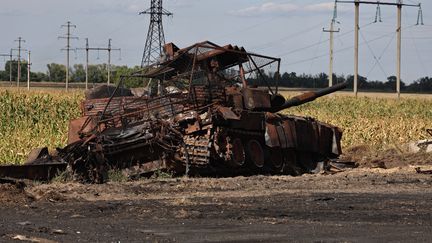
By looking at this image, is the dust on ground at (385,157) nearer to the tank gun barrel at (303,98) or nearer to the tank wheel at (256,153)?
the tank gun barrel at (303,98)

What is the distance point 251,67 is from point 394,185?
539cm

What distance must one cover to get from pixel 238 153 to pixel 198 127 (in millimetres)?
1162

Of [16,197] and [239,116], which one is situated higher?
[239,116]

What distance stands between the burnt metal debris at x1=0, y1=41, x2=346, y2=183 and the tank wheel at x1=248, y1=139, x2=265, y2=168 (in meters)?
0.02

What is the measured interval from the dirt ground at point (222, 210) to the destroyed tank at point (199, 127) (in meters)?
0.91

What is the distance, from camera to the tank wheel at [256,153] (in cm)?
1765

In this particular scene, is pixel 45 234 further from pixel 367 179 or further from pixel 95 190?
pixel 367 179

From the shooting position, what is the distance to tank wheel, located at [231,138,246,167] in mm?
16844

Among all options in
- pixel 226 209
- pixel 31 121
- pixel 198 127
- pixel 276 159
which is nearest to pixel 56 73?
pixel 31 121

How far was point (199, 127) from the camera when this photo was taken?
16438 mm

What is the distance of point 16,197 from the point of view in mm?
12398

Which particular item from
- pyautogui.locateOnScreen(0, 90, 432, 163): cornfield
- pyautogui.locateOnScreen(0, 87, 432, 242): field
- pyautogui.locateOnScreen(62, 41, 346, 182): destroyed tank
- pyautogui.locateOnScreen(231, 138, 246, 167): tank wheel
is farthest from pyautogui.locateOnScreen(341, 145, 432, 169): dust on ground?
pyautogui.locateOnScreen(231, 138, 246, 167): tank wheel

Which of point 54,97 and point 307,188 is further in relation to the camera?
point 54,97

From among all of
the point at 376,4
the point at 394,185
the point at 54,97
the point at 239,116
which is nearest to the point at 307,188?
the point at 394,185
